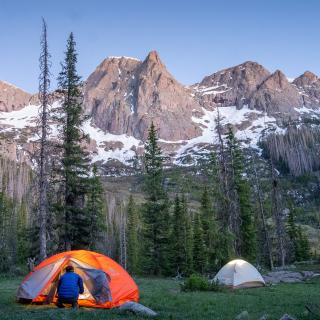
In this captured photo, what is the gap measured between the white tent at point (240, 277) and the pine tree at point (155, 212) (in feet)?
65.4

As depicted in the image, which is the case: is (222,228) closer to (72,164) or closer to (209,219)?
(209,219)

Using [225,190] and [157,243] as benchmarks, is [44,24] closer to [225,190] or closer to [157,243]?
[225,190]

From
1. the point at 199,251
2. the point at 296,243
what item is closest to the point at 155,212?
the point at 199,251

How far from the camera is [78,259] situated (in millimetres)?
19484

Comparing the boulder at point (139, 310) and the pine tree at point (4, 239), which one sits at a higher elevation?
the pine tree at point (4, 239)

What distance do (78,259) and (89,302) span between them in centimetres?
204

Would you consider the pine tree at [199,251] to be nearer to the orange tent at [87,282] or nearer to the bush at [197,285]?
the bush at [197,285]

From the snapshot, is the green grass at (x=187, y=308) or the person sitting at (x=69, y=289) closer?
the green grass at (x=187, y=308)

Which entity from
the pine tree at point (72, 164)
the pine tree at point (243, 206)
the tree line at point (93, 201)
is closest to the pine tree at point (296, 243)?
the tree line at point (93, 201)

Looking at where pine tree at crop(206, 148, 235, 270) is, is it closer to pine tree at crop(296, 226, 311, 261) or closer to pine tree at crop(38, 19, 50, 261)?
pine tree at crop(38, 19, 50, 261)

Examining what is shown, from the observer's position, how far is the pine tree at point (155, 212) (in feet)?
162

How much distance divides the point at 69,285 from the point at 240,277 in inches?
610

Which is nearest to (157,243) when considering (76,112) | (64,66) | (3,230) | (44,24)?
(76,112)

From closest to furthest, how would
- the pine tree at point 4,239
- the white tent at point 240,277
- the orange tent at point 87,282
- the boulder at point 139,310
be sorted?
the boulder at point 139,310 → the orange tent at point 87,282 → the white tent at point 240,277 → the pine tree at point 4,239
